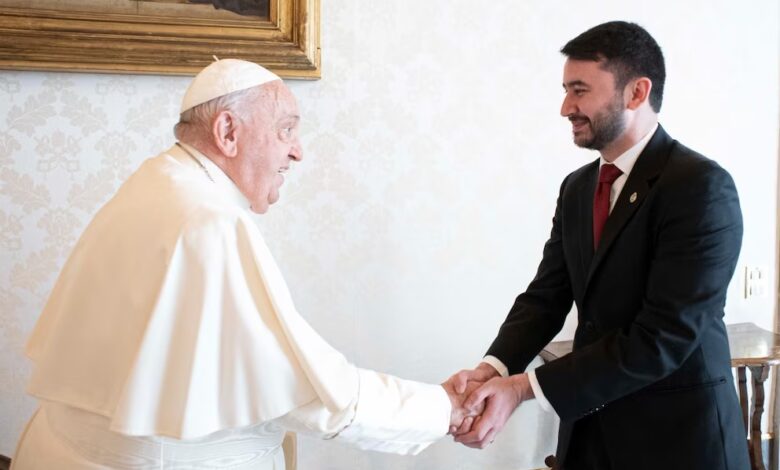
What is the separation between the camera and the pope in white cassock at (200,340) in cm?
157

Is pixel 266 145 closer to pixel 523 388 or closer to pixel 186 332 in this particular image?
pixel 186 332

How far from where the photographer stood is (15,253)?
272cm

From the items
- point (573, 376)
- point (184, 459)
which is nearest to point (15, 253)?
point (184, 459)

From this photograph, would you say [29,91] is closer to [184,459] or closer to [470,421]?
[184,459]

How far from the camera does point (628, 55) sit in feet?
6.60

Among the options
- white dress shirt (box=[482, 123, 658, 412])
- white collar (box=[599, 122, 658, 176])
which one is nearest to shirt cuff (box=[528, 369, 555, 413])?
white dress shirt (box=[482, 123, 658, 412])

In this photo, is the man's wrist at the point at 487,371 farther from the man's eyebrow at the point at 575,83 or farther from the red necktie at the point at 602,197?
the man's eyebrow at the point at 575,83

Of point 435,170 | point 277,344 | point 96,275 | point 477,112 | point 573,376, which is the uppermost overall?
point 477,112

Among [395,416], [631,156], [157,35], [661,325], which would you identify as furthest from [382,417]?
[157,35]

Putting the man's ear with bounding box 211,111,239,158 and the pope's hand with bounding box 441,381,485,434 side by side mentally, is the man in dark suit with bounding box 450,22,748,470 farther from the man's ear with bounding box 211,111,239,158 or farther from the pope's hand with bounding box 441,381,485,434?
the man's ear with bounding box 211,111,239,158

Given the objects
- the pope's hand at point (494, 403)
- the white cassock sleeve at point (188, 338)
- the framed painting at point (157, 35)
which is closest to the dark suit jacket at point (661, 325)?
the pope's hand at point (494, 403)

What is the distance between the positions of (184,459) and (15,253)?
1416 mm

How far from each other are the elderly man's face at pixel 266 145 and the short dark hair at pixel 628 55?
816 mm

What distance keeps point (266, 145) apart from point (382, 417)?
70cm
